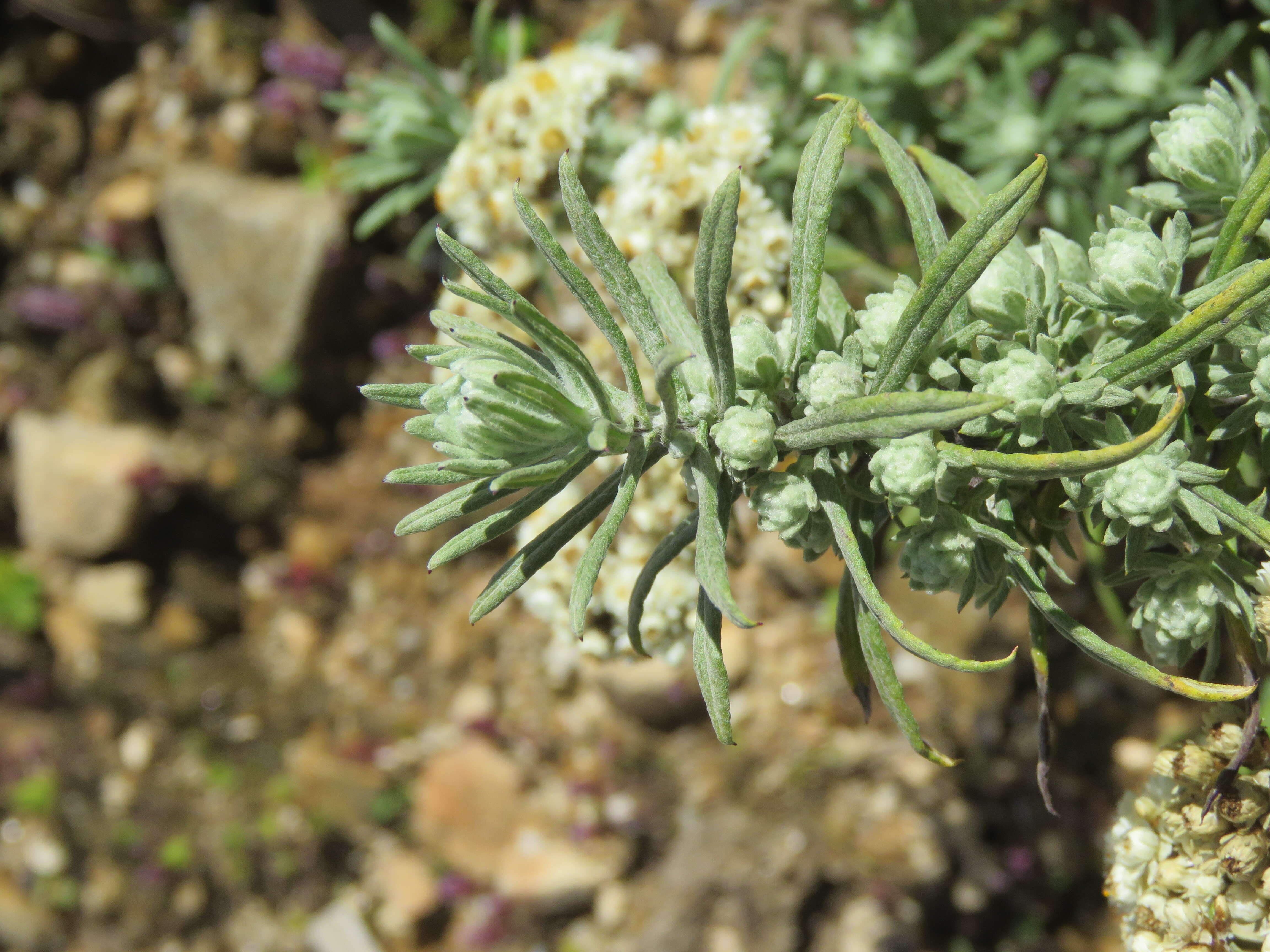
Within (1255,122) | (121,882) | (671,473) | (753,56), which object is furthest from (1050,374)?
(121,882)

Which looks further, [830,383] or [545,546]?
[545,546]

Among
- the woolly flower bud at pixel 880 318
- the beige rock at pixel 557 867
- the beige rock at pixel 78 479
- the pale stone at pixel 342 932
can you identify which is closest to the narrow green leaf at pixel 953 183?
the woolly flower bud at pixel 880 318

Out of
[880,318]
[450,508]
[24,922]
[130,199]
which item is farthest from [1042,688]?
[24,922]

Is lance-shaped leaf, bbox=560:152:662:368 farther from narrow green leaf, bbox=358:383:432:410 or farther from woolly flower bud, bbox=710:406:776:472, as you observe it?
narrow green leaf, bbox=358:383:432:410

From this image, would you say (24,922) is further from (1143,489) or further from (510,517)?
(1143,489)

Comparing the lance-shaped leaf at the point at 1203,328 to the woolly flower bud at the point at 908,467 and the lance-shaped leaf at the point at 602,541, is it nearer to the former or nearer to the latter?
the woolly flower bud at the point at 908,467

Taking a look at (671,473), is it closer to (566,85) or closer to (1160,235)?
(566,85)
